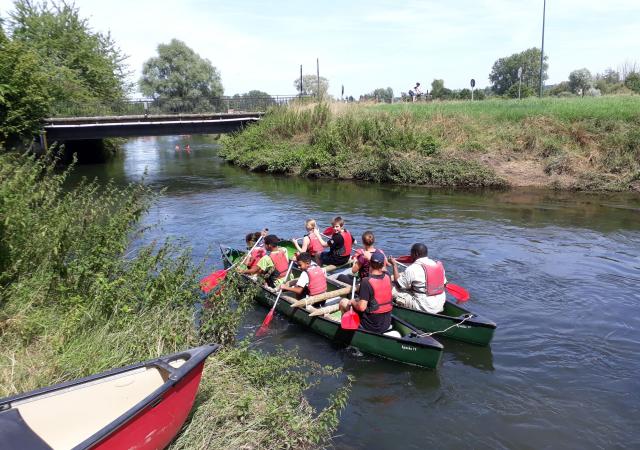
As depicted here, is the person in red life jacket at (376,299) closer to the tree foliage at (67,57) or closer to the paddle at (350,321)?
the paddle at (350,321)

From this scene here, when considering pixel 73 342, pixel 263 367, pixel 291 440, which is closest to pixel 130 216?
pixel 73 342

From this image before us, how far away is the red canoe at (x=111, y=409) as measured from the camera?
169 inches

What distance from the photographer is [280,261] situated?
10.7 meters

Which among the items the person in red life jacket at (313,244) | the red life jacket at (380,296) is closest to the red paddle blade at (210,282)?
the red life jacket at (380,296)

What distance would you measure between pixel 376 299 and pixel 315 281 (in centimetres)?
190

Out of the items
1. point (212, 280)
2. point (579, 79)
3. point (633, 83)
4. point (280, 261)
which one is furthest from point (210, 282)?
point (579, 79)

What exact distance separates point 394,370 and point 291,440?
316 centimetres

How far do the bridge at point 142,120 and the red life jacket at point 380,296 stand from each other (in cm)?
2699

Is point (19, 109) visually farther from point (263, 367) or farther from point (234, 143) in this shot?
point (263, 367)

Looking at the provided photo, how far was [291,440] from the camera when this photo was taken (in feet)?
18.1

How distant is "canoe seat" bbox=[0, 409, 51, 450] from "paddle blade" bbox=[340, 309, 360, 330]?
5.02 m

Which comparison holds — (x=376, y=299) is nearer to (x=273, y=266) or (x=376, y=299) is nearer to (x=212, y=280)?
(x=273, y=266)

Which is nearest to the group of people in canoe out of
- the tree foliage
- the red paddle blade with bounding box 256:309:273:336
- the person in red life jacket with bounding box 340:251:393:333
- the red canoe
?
the person in red life jacket with bounding box 340:251:393:333

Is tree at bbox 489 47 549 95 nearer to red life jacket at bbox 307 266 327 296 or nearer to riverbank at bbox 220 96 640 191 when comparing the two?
riverbank at bbox 220 96 640 191
